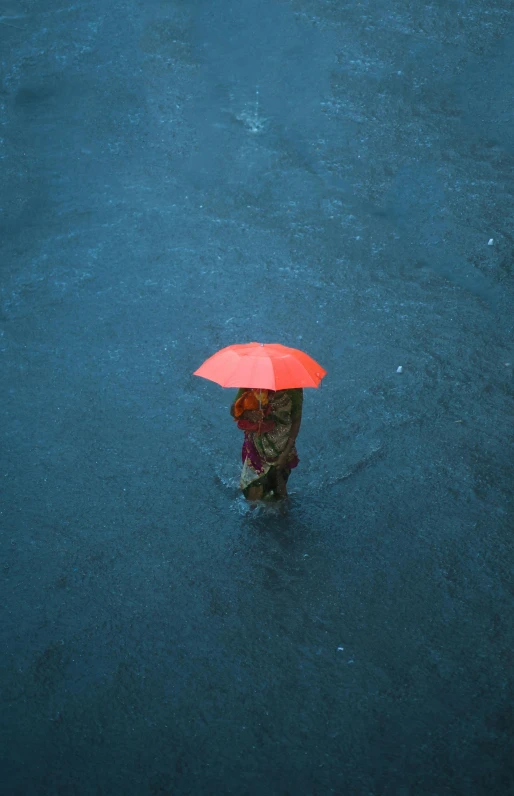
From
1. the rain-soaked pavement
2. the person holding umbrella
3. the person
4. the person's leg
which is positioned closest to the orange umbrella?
the person holding umbrella

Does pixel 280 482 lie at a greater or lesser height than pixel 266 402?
lesser

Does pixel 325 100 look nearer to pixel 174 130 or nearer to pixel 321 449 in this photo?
pixel 174 130

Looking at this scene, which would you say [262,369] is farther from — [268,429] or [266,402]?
[268,429]

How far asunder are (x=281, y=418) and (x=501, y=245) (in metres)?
4.49

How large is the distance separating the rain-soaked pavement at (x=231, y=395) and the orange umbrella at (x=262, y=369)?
131 centimetres

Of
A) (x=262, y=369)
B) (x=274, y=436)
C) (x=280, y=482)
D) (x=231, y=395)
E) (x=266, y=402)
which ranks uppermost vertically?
(x=262, y=369)

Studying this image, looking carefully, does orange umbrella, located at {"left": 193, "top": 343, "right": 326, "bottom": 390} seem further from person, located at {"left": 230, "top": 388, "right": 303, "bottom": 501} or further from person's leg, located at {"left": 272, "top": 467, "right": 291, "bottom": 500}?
person's leg, located at {"left": 272, "top": 467, "right": 291, "bottom": 500}

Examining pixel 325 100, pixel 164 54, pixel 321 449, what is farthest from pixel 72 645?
pixel 164 54

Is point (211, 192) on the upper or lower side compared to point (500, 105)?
lower

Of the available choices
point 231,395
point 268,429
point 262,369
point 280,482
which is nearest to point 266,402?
point 268,429

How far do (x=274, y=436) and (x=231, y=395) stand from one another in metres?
1.60

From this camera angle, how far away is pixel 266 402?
6.61m

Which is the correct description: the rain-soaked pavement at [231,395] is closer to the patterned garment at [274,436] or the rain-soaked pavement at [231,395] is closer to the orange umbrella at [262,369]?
the patterned garment at [274,436]

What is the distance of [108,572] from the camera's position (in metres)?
6.50
